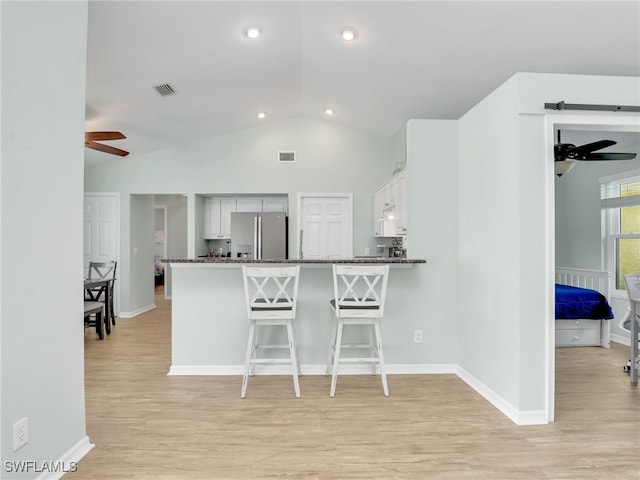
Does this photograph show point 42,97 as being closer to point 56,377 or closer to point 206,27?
point 56,377

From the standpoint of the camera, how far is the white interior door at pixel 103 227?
19.3 feet

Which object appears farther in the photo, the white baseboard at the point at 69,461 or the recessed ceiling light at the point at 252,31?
the recessed ceiling light at the point at 252,31

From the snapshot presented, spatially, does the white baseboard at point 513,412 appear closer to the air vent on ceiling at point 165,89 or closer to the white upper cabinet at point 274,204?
the air vent on ceiling at point 165,89

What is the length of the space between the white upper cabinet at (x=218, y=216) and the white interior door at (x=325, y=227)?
Result: 1.35 m

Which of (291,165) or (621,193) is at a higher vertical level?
(291,165)

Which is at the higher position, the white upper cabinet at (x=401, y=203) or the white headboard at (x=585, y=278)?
the white upper cabinet at (x=401, y=203)

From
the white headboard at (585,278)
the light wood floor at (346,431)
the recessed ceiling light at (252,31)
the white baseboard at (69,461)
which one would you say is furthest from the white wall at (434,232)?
the white headboard at (585,278)

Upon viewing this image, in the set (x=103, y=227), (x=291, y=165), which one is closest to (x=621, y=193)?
(x=291, y=165)

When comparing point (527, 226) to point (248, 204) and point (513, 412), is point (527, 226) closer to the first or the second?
point (513, 412)

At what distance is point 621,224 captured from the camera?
4.61m

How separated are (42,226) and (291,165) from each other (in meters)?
4.46

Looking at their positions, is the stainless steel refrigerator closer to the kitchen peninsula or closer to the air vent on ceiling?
the air vent on ceiling

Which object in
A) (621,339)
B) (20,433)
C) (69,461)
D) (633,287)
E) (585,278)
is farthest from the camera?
(585,278)

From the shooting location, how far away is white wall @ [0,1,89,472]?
61.1 inches
